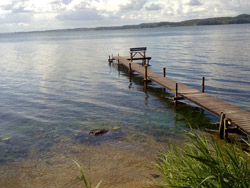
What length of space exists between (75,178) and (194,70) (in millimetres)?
24493

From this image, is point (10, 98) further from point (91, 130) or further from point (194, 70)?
point (194, 70)

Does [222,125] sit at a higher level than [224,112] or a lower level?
lower

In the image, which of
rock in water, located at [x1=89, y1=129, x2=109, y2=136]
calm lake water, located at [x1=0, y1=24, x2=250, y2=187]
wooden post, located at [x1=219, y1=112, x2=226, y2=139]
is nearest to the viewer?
calm lake water, located at [x1=0, y1=24, x2=250, y2=187]

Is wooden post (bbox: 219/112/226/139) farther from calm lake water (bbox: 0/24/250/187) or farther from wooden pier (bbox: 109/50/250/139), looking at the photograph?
calm lake water (bbox: 0/24/250/187)

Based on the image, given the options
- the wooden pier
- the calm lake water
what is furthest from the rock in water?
the wooden pier

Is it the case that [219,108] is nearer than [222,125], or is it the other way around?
[222,125]

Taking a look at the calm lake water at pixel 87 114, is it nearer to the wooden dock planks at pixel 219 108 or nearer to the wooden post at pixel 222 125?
the wooden dock planks at pixel 219 108

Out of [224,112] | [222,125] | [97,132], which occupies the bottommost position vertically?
[97,132]

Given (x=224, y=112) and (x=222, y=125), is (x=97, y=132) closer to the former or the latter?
(x=222, y=125)

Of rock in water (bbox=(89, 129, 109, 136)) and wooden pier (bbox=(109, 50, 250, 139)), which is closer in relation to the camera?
wooden pier (bbox=(109, 50, 250, 139))

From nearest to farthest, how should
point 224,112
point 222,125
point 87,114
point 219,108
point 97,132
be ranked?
point 222,125, point 224,112, point 97,132, point 219,108, point 87,114

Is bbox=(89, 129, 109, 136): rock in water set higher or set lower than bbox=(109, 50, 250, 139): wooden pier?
lower

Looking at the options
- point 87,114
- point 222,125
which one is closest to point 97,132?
point 87,114

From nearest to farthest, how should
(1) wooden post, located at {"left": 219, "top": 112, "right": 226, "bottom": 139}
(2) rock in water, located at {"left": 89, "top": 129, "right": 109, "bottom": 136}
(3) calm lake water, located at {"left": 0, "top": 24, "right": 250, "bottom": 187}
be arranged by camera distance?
(3) calm lake water, located at {"left": 0, "top": 24, "right": 250, "bottom": 187}
(1) wooden post, located at {"left": 219, "top": 112, "right": 226, "bottom": 139}
(2) rock in water, located at {"left": 89, "top": 129, "right": 109, "bottom": 136}
